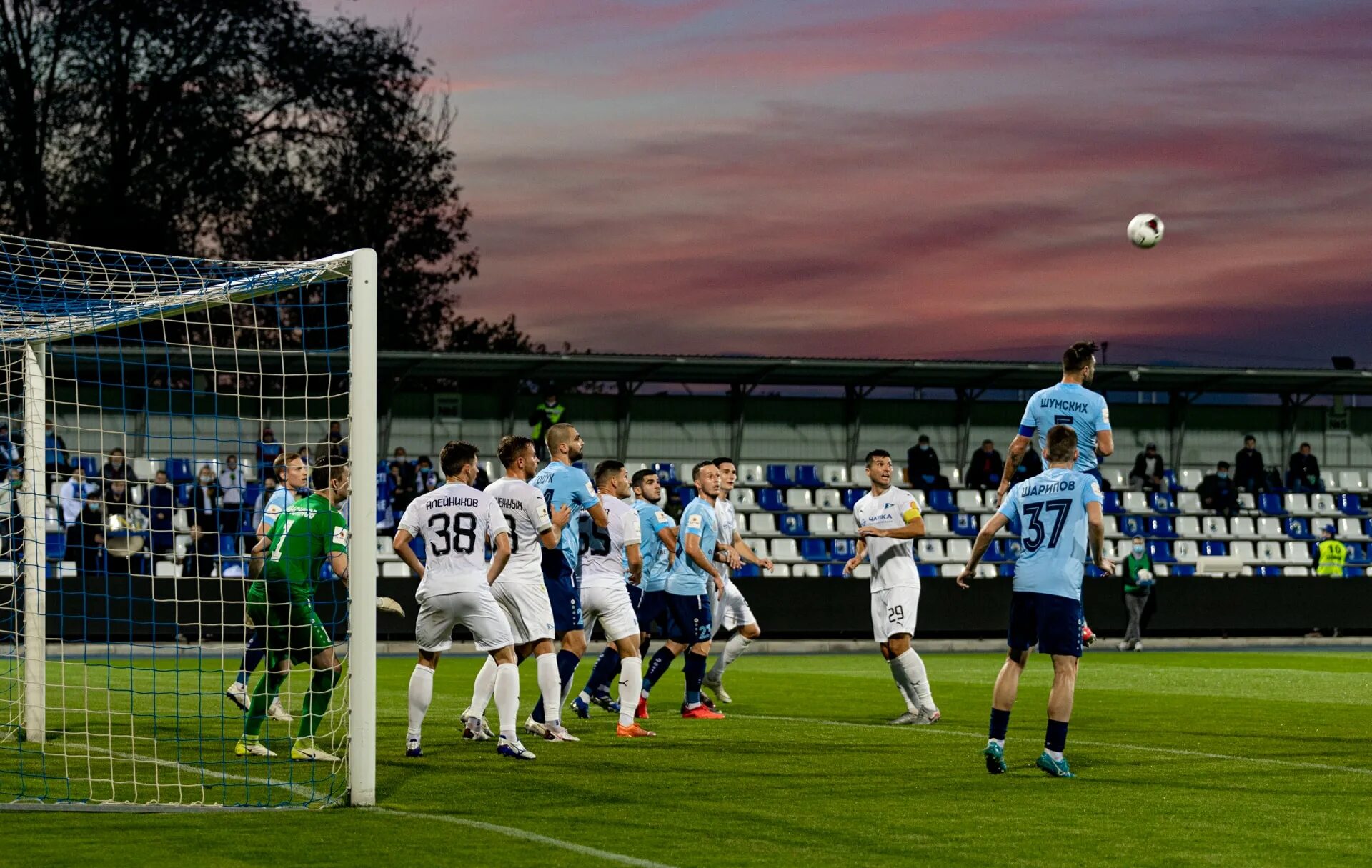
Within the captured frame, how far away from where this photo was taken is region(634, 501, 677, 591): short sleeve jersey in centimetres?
1513

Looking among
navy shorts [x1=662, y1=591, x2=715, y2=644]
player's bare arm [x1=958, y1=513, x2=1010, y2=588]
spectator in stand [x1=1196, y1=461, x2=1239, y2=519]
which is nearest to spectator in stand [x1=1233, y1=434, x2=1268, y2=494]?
spectator in stand [x1=1196, y1=461, x2=1239, y2=519]

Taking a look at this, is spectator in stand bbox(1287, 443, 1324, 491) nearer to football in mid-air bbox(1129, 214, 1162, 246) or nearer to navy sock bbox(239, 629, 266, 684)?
football in mid-air bbox(1129, 214, 1162, 246)

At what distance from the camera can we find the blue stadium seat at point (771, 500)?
3441 centimetres

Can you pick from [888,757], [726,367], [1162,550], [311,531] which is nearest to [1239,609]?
[1162,550]

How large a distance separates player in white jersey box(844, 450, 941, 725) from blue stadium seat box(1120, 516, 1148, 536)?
73.8ft

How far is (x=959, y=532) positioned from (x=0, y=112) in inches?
1006

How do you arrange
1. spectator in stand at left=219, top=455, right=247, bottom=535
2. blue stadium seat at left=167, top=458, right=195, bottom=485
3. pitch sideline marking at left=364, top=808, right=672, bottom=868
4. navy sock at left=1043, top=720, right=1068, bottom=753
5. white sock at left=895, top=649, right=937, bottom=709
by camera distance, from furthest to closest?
blue stadium seat at left=167, top=458, right=195, bottom=485 < spectator in stand at left=219, top=455, right=247, bottom=535 < white sock at left=895, top=649, right=937, bottom=709 < navy sock at left=1043, top=720, right=1068, bottom=753 < pitch sideline marking at left=364, top=808, right=672, bottom=868

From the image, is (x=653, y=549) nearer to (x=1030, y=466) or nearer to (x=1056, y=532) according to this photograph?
(x=1056, y=532)

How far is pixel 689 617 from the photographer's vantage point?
1482 cm

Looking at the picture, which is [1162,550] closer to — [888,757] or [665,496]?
[665,496]

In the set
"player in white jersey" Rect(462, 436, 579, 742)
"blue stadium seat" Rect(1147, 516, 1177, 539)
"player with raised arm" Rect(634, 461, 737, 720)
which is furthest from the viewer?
"blue stadium seat" Rect(1147, 516, 1177, 539)

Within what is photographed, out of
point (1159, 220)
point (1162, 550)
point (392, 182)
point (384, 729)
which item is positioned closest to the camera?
point (384, 729)

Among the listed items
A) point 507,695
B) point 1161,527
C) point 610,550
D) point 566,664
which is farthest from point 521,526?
point 1161,527

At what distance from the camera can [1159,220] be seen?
1878 centimetres
